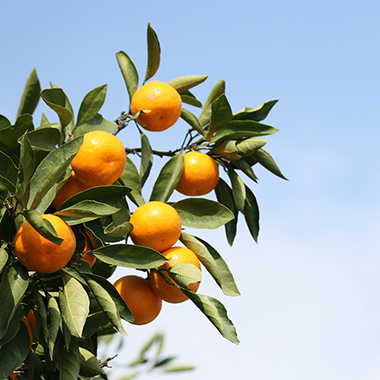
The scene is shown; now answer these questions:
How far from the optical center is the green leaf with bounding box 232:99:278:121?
267 cm

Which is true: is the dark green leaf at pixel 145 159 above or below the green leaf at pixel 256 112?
below

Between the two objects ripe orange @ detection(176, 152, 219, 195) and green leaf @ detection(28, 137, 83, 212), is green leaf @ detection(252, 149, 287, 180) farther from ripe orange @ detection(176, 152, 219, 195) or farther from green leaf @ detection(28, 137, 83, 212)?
green leaf @ detection(28, 137, 83, 212)

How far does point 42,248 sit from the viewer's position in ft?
5.41

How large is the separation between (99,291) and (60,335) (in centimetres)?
22

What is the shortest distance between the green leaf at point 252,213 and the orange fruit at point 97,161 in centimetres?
82

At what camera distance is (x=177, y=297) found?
2074 mm

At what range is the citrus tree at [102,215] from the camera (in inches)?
66.6

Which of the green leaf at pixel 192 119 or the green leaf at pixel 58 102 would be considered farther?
the green leaf at pixel 192 119

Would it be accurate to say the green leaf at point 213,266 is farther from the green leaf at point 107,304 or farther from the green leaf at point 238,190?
the green leaf at point 107,304

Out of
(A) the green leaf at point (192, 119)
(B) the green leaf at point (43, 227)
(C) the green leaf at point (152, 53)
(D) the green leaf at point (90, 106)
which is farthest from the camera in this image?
(A) the green leaf at point (192, 119)

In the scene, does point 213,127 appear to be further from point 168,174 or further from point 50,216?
point 50,216

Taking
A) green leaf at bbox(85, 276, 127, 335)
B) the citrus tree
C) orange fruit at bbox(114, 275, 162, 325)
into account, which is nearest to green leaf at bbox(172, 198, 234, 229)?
the citrus tree

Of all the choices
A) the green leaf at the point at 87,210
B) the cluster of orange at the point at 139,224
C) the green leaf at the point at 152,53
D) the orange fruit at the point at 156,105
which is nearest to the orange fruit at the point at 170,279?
the cluster of orange at the point at 139,224

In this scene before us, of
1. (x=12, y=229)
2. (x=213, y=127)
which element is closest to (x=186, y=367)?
(x=213, y=127)
